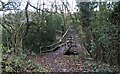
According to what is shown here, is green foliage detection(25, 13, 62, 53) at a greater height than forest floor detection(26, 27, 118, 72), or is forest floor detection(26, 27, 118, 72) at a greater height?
green foliage detection(25, 13, 62, 53)

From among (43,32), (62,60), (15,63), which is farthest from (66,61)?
(15,63)

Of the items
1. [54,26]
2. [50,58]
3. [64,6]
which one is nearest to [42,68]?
[50,58]

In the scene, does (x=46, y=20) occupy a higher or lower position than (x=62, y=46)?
higher

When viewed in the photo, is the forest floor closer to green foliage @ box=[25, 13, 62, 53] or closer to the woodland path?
the woodland path

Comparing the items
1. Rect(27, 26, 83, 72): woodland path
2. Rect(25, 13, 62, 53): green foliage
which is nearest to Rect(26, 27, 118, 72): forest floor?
Rect(27, 26, 83, 72): woodland path

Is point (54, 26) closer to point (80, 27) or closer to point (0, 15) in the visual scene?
point (80, 27)

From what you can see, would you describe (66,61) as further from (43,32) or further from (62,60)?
(43,32)

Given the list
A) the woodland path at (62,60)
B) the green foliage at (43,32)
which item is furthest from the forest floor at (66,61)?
the green foliage at (43,32)

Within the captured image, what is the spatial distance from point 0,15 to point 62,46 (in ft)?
2.17

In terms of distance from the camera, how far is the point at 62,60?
3348 millimetres

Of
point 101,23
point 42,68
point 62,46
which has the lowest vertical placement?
point 42,68

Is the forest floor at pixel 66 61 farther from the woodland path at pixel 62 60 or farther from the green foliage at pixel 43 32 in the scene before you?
the green foliage at pixel 43 32

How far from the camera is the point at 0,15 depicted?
3.35 m

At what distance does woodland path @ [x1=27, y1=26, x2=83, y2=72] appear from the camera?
3.33 m
